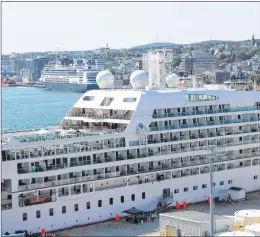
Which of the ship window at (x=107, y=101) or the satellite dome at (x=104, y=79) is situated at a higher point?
the satellite dome at (x=104, y=79)

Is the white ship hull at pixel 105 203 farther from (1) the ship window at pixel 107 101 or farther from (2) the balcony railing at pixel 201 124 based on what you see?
(1) the ship window at pixel 107 101

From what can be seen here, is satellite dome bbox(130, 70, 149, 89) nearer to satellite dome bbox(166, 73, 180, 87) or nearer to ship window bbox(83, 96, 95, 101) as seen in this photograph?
ship window bbox(83, 96, 95, 101)

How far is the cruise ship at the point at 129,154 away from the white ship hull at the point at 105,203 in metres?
0.06

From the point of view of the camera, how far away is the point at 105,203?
41.4 meters

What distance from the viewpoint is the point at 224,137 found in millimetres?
47688

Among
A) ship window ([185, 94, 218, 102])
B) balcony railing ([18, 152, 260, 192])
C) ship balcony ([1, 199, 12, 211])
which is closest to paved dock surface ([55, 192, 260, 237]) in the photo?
balcony railing ([18, 152, 260, 192])

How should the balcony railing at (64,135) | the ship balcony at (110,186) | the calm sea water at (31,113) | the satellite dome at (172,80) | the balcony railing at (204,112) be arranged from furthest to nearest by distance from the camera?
the calm sea water at (31,113) < the satellite dome at (172,80) < the balcony railing at (204,112) < the ship balcony at (110,186) < the balcony railing at (64,135)

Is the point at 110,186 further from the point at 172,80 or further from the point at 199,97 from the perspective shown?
the point at 172,80

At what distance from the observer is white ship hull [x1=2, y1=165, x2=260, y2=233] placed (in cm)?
3809

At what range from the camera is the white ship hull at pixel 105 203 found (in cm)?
3809

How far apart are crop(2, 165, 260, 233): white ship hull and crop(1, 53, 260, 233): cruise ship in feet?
0.19

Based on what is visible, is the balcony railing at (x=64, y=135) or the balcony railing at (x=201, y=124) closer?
the balcony railing at (x=64, y=135)

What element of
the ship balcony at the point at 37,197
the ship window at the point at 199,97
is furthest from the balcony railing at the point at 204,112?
the ship balcony at the point at 37,197

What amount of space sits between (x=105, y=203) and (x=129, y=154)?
141 inches
